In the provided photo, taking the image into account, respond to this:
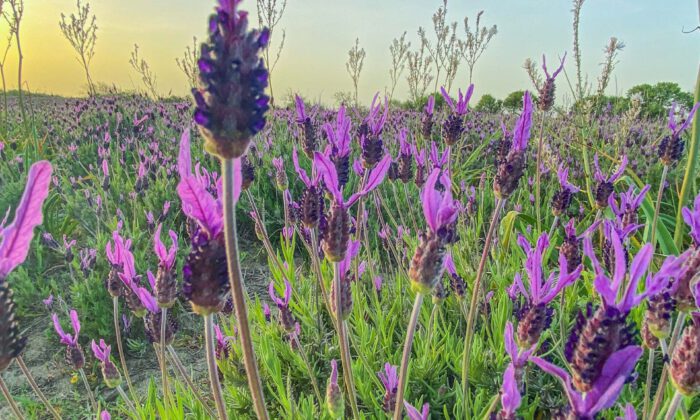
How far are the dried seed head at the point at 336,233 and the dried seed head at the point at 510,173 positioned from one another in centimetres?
44

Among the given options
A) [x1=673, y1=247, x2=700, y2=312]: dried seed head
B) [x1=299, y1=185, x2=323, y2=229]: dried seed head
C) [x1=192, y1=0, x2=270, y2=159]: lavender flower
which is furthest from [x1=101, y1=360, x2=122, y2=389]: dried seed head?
[x1=673, y1=247, x2=700, y2=312]: dried seed head

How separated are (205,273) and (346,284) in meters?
0.46

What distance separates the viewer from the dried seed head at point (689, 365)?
0.68 metres

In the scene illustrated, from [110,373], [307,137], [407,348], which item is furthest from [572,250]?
[110,373]

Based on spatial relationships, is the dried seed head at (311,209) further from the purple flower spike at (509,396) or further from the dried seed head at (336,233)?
the purple flower spike at (509,396)

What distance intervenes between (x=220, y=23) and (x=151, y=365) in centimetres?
221

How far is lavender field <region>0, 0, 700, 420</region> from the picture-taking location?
57 cm

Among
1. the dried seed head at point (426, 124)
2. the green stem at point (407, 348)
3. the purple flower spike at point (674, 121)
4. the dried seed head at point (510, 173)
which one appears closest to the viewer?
the green stem at point (407, 348)

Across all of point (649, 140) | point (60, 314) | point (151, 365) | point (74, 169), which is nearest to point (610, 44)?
point (649, 140)

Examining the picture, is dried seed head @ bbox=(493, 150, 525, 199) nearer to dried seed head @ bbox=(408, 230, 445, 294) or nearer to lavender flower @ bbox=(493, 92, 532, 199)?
lavender flower @ bbox=(493, 92, 532, 199)

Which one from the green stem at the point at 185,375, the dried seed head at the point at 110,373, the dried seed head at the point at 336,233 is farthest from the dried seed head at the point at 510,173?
the dried seed head at the point at 110,373

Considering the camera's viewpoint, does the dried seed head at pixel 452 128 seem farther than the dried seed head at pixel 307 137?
Yes

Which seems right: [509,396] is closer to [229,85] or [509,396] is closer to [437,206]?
[437,206]

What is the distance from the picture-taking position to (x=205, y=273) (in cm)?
66
